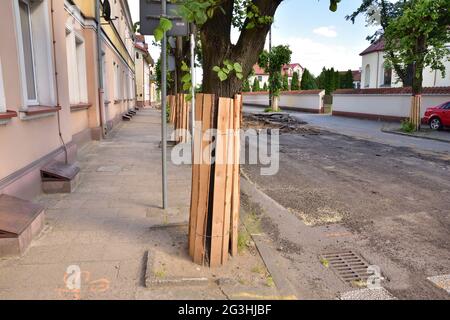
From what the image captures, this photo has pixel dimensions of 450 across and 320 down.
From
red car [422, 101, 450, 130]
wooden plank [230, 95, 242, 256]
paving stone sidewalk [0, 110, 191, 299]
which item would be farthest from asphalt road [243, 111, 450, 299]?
red car [422, 101, 450, 130]

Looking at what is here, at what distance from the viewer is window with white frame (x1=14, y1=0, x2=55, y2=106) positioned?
20.4ft

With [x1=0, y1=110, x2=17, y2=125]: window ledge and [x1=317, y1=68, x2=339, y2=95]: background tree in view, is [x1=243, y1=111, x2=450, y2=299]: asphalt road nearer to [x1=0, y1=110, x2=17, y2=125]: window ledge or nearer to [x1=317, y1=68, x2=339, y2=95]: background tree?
[x1=0, y1=110, x2=17, y2=125]: window ledge

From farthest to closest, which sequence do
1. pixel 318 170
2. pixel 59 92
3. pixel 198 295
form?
pixel 318 170
pixel 59 92
pixel 198 295

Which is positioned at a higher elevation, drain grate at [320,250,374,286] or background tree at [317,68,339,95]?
background tree at [317,68,339,95]

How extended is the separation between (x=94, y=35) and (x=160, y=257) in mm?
9882

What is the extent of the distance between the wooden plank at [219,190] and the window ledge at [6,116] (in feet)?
9.09

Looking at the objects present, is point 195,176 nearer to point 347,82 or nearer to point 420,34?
point 420,34

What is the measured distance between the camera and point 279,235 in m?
4.55

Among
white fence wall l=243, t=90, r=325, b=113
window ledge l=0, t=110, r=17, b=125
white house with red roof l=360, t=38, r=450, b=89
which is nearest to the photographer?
window ledge l=0, t=110, r=17, b=125

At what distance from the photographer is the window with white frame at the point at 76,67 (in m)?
9.87

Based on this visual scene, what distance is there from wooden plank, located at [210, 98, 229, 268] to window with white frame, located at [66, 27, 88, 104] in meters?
7.69

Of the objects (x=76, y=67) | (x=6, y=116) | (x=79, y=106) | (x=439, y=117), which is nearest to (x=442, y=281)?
(x=6, y=116)
